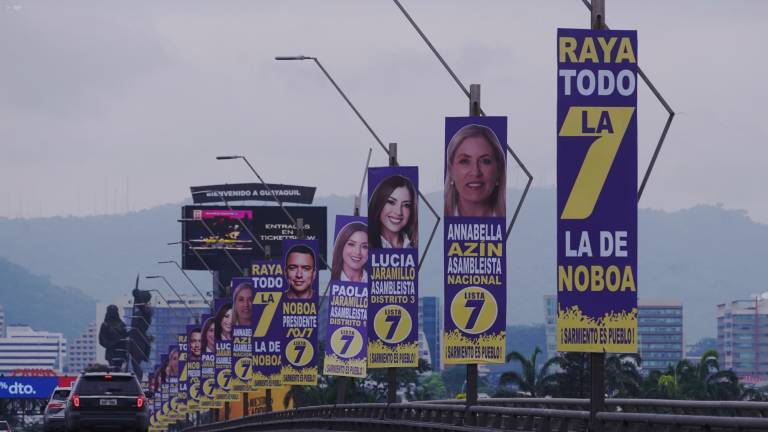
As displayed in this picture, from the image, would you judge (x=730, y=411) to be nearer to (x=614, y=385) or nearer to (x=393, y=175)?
(x=393, y=175)

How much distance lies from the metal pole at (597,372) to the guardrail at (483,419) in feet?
0.43

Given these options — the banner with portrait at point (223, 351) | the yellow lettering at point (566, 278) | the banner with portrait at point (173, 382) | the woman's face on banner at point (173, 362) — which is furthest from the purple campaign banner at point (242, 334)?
the woman's face on banner at point (173, 362)

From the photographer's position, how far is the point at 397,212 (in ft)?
150

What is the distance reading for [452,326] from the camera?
3594 centimetres

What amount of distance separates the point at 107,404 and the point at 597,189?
74.9 feet

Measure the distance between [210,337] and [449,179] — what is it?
68.4 m

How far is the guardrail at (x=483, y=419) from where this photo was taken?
73.2ft

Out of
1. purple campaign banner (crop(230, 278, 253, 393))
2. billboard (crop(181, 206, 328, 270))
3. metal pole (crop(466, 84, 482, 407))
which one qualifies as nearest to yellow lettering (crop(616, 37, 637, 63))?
metal pole (crop(466, 84, 482, 407))

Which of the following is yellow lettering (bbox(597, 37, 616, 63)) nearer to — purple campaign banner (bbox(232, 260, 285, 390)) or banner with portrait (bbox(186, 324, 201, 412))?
purple campaign banner (bbox(232, 260, 285, 390))

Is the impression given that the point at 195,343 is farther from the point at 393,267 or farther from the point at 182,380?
the point at 393,267

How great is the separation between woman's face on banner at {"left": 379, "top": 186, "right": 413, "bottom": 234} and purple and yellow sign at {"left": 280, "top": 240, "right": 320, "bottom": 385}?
17.2 meters

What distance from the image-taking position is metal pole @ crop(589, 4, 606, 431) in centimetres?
2509

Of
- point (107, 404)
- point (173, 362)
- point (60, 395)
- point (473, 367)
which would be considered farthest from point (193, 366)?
point (473, 367)

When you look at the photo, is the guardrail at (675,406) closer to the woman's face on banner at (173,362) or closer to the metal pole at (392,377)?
the metal pole at (392,377)
